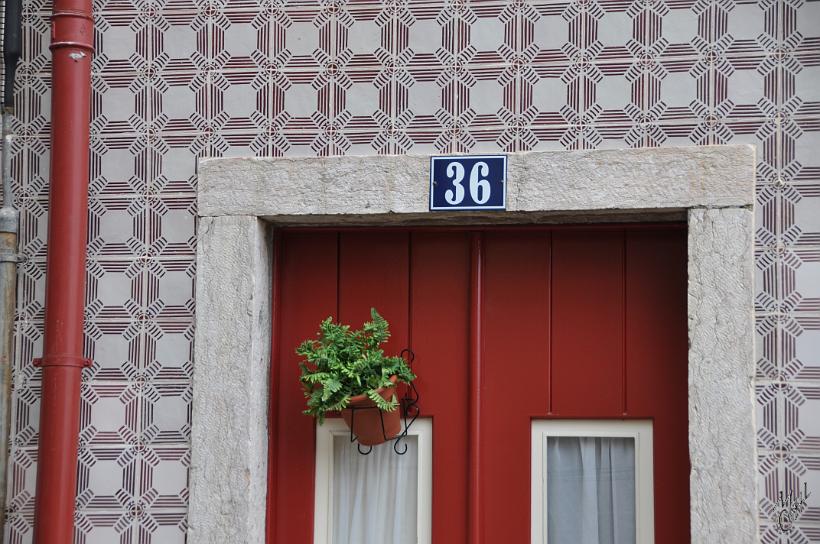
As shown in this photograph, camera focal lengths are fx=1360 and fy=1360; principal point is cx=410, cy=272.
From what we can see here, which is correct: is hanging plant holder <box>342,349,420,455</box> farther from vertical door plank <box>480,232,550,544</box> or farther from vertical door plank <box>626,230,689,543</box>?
vertical door plank <box>626,230,689,543</box>

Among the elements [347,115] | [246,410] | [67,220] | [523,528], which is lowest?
[523,528]

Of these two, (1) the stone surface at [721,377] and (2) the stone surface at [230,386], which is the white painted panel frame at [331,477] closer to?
(2) the stone surface at [230,386]

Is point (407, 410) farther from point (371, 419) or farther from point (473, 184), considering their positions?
point (473, 184)

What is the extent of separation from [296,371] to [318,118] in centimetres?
92

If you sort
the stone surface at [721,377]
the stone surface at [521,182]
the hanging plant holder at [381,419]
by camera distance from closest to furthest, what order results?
the stone surface at [721,377]
the stone surface at [521,182]
the hanging plant holder at [381,419]

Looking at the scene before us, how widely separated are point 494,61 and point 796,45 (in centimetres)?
103

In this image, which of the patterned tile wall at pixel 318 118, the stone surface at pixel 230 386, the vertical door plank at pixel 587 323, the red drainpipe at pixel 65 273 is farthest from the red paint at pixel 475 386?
the red drainpipe at pixel 65 273

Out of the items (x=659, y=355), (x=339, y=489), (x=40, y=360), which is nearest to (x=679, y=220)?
(x=659, y=355)

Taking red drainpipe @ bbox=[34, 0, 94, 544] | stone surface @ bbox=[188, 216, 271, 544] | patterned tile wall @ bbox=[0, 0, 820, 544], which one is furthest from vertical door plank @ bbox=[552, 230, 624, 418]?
red drainpipe @ bbox=[34, 0, 94, 544]

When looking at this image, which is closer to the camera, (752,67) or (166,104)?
(752,67)

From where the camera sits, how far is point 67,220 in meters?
4.82

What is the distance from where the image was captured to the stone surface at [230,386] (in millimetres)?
4691

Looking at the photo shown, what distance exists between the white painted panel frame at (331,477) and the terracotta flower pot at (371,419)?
130 millimetres

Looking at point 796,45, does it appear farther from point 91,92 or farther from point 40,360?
point 40,360
